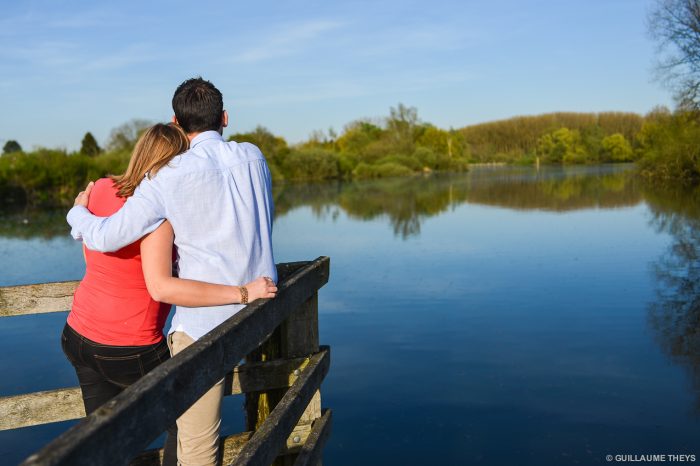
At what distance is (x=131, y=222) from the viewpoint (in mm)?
1931

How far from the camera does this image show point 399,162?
49.5m

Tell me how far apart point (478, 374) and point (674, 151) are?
25.4m

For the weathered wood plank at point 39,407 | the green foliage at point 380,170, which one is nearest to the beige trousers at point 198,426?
the weathered wood plank at point 39,407

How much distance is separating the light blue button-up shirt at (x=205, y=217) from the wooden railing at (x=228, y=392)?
0.60ft

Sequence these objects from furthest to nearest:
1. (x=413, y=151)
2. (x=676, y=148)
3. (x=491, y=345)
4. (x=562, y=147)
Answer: (x=562, y=147)
(x=413, y=151)
(x=676, y=148)
(x=491, y=345)

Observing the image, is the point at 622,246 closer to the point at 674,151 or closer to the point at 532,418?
the point at 532,418

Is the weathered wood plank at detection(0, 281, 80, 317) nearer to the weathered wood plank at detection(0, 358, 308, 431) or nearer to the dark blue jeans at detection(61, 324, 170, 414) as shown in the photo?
the weathered wood plank at detection(0, 358, 308, 431)

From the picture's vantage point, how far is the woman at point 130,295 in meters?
1.99

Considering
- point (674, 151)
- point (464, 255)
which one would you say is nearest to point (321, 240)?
point (464, 255)

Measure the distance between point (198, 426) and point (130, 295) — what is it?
49 cm

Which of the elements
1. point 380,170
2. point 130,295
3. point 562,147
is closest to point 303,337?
point 130,295

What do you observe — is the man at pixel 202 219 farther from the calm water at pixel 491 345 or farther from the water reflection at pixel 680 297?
the water reflection at pixel 680 297

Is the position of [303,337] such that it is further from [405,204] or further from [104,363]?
[405,204]

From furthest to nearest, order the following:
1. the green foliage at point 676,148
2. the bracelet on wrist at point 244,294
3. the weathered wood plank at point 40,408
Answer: the green foliage at point 676,148 → the weathered wood plank at point 40,408 → the bracelet on wrist at point 244,294
